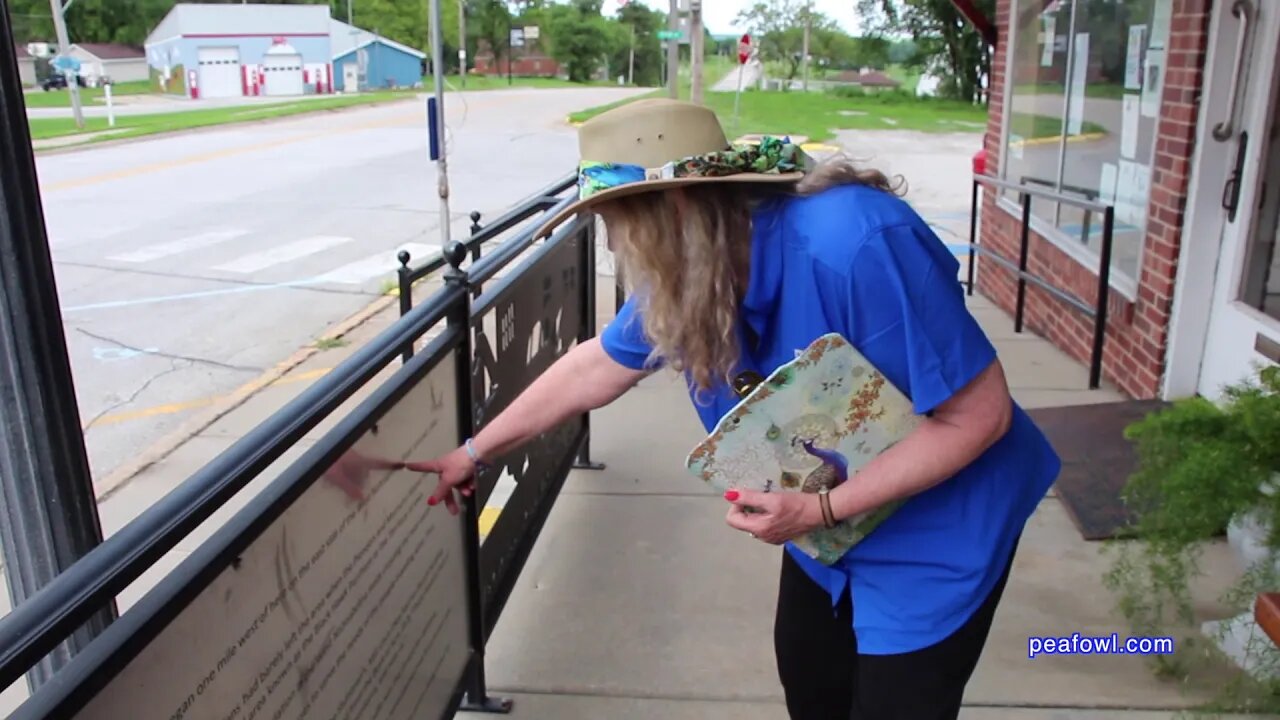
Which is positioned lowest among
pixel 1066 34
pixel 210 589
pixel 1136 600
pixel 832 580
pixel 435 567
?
pixel 1136 600

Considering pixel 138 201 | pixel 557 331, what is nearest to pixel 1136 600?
pixel 557 331

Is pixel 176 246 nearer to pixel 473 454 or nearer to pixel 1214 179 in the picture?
pixel 1214 179

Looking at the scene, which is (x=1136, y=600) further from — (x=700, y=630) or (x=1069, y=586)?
(x=700, y=630)

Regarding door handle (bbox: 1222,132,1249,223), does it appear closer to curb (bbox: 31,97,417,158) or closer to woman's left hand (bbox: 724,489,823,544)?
woman's left hand (bbox: 724,489,823,544)

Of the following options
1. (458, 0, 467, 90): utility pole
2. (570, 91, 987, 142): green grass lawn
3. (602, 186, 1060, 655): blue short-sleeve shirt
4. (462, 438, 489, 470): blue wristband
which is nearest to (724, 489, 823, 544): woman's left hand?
(602, 186, 1060, 655): blue short-sleeve shirt

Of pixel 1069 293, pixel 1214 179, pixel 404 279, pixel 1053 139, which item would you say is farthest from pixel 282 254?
pixel 1214 179

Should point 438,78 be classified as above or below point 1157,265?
above

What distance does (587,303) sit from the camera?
4375 mm

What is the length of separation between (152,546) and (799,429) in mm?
929

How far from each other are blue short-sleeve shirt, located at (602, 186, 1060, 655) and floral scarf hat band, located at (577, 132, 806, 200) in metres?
0.06

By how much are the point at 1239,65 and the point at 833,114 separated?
1053 inches

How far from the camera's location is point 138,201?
1370cm

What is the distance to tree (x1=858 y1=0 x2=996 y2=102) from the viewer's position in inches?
1400

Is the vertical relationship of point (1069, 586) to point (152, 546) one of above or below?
below
